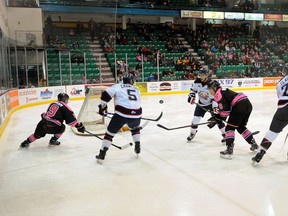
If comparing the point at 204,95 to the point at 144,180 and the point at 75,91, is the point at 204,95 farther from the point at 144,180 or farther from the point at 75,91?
the point at 75,91

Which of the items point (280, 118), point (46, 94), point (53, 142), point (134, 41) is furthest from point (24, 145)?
point (134, 41)

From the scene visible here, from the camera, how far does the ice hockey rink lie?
2.62m

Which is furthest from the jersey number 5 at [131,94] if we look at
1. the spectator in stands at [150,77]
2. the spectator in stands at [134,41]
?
the spectator in stands at [134,41]

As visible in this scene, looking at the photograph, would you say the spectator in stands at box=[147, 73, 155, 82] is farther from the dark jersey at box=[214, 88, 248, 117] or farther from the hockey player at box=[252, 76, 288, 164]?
the hockey player at box=[252, 76, 288, 164]

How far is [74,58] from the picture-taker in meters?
11.7

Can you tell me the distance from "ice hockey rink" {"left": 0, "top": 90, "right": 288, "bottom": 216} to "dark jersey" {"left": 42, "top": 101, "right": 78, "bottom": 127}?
1.38ft

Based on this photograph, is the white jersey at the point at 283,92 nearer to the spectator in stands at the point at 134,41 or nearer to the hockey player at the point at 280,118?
the hockey player at the point at 280,118

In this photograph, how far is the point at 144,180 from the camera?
3305 millimetres

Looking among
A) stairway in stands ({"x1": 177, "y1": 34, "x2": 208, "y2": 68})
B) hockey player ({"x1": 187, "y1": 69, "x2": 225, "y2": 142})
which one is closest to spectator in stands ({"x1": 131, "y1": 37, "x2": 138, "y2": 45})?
stairway in stands ({"x1": 177, "y1": 34, "x2": 208, "y2": 68})

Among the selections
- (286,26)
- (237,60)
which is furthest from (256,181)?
(286,26)

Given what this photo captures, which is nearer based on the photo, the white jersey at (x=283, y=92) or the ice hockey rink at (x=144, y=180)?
the ice hockey rink at (x=144, y=180)

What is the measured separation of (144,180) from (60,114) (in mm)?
1794

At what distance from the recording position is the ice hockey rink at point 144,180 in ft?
8.61

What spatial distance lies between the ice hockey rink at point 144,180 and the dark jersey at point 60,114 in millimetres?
421
